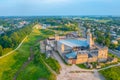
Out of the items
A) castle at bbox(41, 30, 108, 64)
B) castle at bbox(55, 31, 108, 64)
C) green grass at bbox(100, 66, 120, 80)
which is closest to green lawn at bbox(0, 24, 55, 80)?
castle at bbox(41, 30, 108, 64)

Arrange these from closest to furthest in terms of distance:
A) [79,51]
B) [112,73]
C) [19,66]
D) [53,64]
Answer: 1. [112,73]
2. [53,64]
3. [79,51]
4. [19,66]

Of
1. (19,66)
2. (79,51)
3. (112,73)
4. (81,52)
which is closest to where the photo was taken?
(112,73)

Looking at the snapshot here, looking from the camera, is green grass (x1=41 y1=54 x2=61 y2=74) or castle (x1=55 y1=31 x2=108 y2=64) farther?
castle (x1=55 y1=31 x2=108 y2=64)

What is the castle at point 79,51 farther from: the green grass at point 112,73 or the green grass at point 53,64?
the green grass at point 112,73

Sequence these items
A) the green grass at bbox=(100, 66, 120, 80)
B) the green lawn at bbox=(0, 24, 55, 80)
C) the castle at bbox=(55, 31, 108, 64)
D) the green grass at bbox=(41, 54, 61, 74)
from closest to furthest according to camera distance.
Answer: the green grass at bbox=(100, 66, 120, 80) < the green lawn at bbox=(0, 24, 55, 80) < the green grass at bbox=(41, 54, 61, 74) < the castle at bbox=(55, 31, 108, 64)

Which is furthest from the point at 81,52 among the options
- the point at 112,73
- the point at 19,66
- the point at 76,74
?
the point at 19,66

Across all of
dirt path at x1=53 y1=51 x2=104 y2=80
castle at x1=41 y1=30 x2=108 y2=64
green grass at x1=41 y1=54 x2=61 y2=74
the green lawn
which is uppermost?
castle at x1=41 y1=30 x2=108 y2=64

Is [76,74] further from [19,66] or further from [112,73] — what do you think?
[19,66]

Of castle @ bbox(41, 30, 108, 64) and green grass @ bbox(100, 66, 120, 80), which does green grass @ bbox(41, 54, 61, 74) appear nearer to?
castle @ bbox(41, 30, 108, 64)

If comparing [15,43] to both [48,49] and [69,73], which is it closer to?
[48,49]
